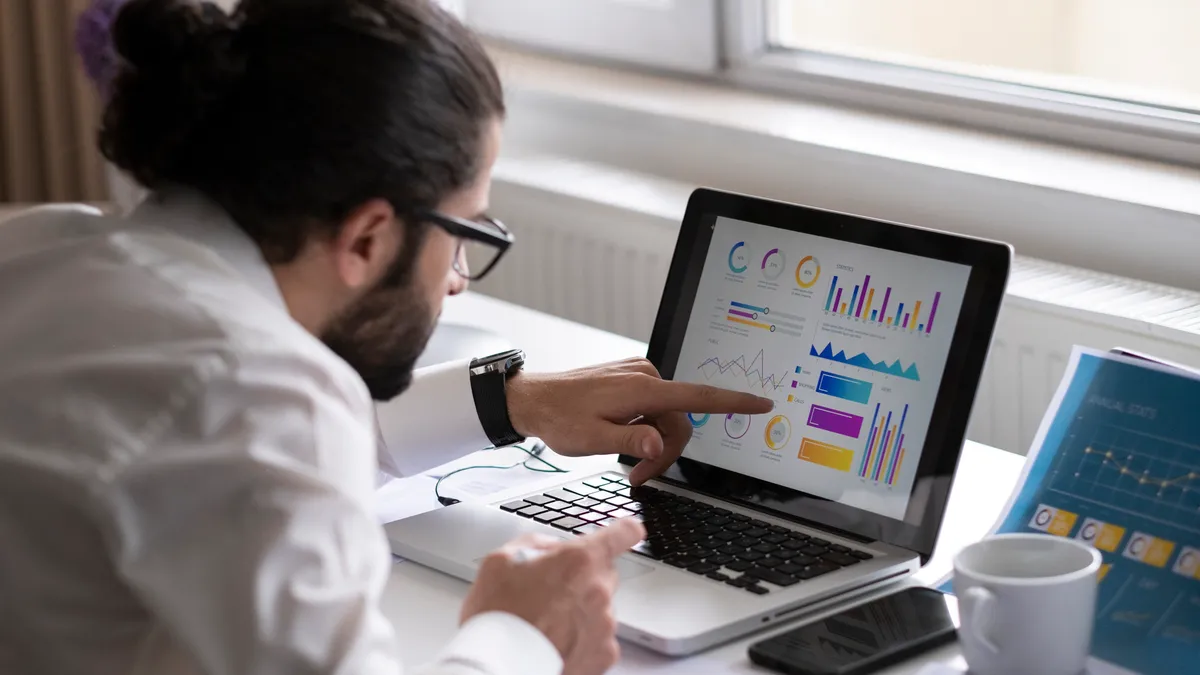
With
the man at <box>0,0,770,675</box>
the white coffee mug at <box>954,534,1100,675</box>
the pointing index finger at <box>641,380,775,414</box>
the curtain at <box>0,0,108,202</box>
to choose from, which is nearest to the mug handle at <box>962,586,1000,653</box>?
the white coffee mug at <box>954,534,1100,675</box>

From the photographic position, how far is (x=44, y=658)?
0.83 m

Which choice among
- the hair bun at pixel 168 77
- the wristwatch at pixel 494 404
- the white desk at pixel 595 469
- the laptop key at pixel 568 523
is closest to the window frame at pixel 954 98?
the white desk at pixel 595 469

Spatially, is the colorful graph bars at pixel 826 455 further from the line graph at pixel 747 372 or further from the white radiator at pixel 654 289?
the white radiator at pixel 654 289

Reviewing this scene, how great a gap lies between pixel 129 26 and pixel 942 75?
1384mm

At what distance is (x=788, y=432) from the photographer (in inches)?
48.0

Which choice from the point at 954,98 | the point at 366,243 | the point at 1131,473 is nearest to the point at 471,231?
the point at 366,243

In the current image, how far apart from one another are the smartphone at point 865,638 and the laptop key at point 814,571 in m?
0.05

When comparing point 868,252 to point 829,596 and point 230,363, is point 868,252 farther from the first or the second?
point 230,363

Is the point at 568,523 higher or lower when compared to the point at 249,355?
lower

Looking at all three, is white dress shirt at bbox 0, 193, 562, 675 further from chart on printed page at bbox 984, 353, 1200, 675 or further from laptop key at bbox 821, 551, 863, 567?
chart on printed page at bbox 984, 353, 1200, 675

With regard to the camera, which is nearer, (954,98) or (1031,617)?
(1031,617)

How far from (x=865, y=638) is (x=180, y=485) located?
0.48 m

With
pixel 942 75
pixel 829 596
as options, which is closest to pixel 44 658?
pixel 829 596

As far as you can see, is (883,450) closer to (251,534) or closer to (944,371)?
(944,371)
